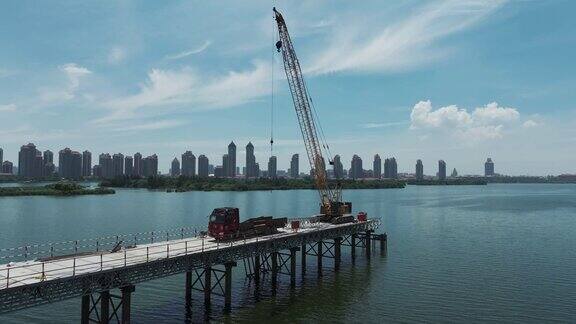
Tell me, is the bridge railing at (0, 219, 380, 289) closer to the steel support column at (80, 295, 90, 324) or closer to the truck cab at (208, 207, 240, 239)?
the truck cab at (208, 207, 240, 239)

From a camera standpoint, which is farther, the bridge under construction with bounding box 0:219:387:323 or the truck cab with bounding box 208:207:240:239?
the truck cab with bounding box 208:207:240:239

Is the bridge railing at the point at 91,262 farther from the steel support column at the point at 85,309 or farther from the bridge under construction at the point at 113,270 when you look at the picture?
the steel support column at the point at 85,309

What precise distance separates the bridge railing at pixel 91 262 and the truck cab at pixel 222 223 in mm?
1148

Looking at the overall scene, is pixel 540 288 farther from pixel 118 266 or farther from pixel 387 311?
pixel 118 266

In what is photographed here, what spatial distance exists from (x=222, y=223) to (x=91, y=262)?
46.8 feet

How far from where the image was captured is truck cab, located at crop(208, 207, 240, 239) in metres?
46.1

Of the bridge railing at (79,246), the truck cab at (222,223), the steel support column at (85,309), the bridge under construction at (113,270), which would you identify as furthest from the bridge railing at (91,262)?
the bridge railing at (79,246)

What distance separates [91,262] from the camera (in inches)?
1342

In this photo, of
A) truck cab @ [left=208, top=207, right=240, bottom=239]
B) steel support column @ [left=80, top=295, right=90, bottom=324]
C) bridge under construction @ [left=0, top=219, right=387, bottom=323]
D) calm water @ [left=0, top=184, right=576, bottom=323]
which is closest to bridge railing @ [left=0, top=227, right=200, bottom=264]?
calm water @ [left=0, top=184, right=576, bottom=323]

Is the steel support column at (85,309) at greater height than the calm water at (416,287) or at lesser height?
greater

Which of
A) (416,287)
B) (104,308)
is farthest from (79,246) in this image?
(416,287)

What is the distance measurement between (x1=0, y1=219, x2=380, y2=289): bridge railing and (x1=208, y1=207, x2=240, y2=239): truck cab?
1.15 metres

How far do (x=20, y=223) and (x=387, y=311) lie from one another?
84.6 m

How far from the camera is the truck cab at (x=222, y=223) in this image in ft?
151
